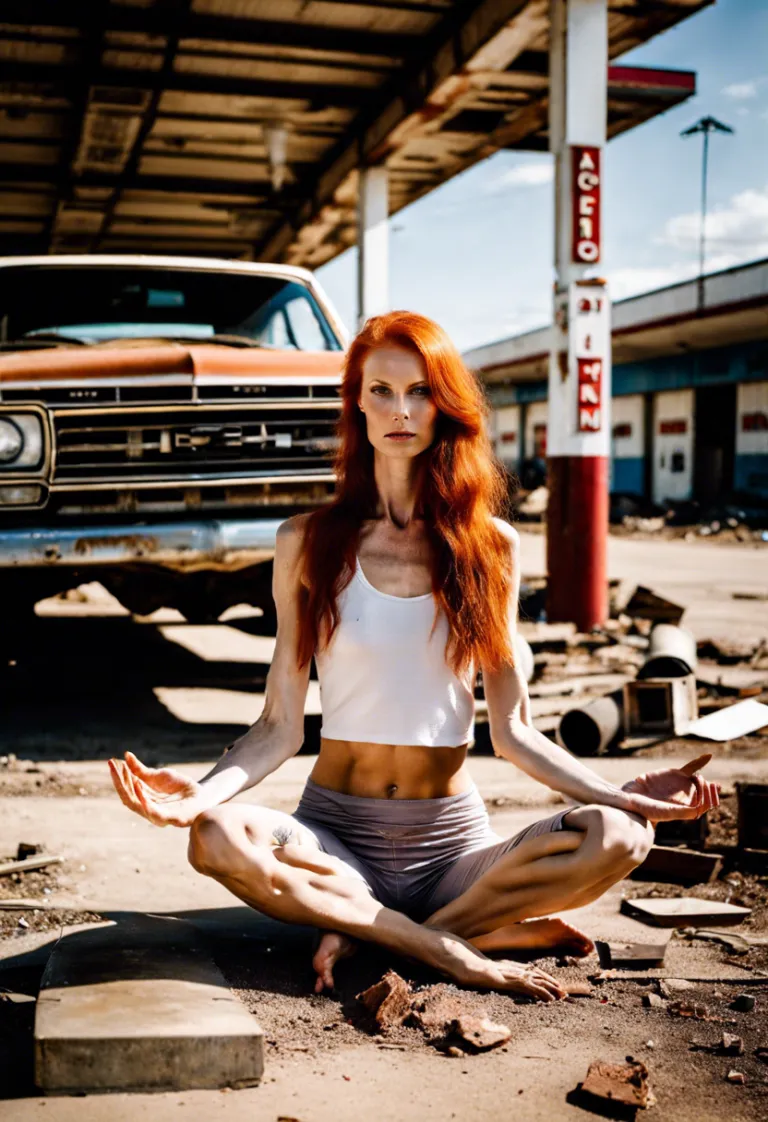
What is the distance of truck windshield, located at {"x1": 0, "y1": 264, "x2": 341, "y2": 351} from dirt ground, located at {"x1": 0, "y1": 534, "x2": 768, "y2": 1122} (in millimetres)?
1955

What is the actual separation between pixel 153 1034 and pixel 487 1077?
0.66 m

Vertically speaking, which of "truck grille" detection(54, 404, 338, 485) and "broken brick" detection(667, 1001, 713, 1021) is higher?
"truck grille" detection(54, 404, 338, 485)

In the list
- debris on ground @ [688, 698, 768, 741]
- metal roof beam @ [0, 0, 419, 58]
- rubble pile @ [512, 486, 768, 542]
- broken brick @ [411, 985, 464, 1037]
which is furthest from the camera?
rubble pile @ [512, 486, 768, 542]

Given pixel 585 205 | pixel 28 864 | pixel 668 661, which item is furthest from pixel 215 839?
pixel 585 205

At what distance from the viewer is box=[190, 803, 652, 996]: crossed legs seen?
2.70m

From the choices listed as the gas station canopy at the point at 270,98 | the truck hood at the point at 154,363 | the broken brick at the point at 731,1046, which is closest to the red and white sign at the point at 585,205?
the gas station canopy at the point at 270,98

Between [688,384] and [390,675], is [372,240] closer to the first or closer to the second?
[390,675]

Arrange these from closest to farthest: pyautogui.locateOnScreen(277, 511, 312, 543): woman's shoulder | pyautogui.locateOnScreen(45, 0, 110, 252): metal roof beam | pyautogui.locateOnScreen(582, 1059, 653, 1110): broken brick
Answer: pyautogui.locateOnScreen(582, 1059, 653, 1110): broken brick, pyautogui.locateOnScreen(277, 511, 312, 543): woman's shoulder, pyautogui.locateOnScreen(45, 0, 110, 252): metal roof beam

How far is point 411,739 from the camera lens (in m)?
2.91

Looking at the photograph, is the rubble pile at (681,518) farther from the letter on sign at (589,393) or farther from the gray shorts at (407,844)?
the gray shorts at (407,844)

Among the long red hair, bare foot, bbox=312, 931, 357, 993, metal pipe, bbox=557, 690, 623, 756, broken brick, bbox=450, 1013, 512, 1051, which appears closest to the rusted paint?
metal pipe, bbox=557, 690, 623, 756

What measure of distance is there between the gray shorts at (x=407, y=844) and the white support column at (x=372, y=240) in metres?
9.45

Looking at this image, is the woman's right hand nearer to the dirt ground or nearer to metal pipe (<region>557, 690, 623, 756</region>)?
the dirt ground

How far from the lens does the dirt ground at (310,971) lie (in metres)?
2.27
